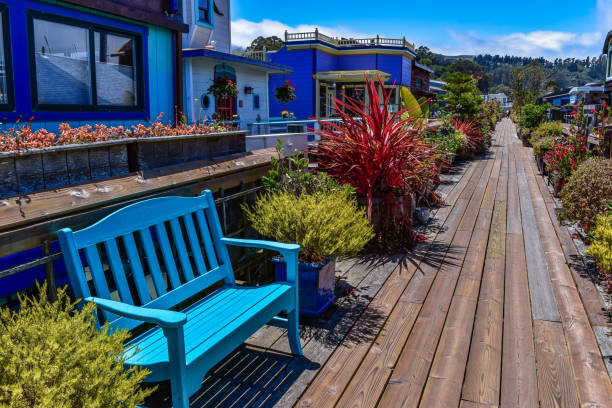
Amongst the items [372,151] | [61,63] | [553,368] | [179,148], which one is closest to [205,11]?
[61,63]

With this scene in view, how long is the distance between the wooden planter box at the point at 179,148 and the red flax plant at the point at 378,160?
150 cm

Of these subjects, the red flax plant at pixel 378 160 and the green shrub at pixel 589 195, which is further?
the red flax plant at pixel 378 160

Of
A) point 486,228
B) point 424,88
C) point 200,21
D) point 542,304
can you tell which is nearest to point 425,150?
point 486,228

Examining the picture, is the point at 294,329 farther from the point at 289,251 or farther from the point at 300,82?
the point at 300,82

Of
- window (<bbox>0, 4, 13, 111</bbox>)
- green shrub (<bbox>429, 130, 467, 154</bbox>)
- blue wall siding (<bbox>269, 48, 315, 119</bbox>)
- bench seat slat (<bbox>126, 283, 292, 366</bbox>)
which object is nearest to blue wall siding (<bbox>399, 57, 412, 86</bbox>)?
blue wall siding (<bbox>269, 48, 315, 119</bbox>)

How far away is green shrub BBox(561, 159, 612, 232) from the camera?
15.9 ft

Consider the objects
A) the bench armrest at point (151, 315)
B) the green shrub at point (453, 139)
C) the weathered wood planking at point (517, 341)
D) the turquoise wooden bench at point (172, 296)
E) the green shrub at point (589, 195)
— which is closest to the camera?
the bench armrest at point (151, 315)

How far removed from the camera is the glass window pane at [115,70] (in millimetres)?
6875

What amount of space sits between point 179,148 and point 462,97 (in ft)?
53.4

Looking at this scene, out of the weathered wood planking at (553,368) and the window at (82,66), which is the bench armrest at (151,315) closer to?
the weathered wood planking at (553,368)

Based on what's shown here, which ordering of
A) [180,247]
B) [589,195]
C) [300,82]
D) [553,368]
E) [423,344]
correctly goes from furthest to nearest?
[300,82] < [589,195] < [423,344] < [553,368] < [180,247]

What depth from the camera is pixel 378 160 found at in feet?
17.0

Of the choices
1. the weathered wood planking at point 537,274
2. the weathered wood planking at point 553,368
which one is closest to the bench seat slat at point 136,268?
the weathered wood planking at point 553,368

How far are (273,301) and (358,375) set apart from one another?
65 centimetres
